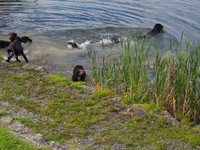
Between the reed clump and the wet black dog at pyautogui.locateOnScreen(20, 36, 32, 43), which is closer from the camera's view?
the reed clump

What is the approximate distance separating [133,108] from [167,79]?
46.5 inches

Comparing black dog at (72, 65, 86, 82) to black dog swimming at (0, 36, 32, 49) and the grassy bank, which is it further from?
black dog swimming at (0, 36, 32, 49)

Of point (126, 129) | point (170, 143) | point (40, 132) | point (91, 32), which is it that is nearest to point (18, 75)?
point (40, 132)

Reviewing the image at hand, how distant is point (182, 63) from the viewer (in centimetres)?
986

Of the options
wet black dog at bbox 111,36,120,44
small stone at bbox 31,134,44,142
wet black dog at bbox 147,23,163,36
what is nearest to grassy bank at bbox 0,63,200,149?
small stone at bbox 31,134,44,142

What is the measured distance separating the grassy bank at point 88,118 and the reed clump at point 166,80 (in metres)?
0.36

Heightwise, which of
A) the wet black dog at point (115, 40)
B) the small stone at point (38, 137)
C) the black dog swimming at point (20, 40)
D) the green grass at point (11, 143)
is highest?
the black dog swimming at point (20, 40)

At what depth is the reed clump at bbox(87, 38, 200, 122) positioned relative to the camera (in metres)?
9.82

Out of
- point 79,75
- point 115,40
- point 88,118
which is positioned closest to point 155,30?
point 115,40

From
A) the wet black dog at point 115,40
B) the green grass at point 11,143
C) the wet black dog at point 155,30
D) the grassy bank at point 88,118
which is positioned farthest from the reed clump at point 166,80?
the wet black dog at point 155,30

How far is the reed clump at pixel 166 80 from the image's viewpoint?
9.82 m

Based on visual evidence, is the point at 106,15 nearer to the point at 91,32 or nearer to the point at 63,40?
the point at 91,32

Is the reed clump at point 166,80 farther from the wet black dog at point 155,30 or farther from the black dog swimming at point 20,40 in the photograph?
the wet black dog at point 155,30

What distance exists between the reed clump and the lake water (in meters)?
4.72
